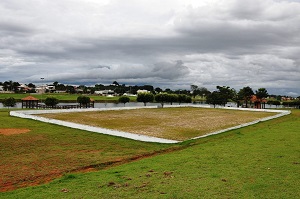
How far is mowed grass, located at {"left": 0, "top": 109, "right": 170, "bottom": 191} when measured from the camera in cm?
1401

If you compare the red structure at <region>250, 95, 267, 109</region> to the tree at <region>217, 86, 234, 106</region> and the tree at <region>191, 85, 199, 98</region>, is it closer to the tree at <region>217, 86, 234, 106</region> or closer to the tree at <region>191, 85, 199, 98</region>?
the tree at <region>217, 86, 234, 106</region>

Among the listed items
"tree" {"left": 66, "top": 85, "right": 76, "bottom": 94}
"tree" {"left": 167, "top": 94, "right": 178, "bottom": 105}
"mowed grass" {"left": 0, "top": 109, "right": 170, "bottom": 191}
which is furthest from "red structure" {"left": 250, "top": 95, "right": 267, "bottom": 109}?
"tree" {"left": 66, "top": 85, "right": 76, "bottom": 94}

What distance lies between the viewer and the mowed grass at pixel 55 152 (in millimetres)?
14008

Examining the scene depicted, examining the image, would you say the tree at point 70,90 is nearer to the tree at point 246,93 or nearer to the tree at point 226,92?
the tree at point 226,92

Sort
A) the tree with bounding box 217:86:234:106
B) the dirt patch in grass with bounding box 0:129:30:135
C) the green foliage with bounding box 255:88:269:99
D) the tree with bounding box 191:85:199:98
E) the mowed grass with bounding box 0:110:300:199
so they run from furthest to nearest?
1. the tree with bounding box 191:85:199:98
2. the tree with bounding box 217:86:234:106
3. the green foliage with bounding box 255:88:269:99
4. the dirt patch in grass with bounding box 0:129:30:135
5. the mowed grass with bounding box 0:110:300:199

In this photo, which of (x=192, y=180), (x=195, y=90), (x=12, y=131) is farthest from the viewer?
(x=195, y=90)

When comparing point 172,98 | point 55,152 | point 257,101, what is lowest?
point 55,152

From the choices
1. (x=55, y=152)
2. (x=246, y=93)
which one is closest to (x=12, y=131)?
(x=55, y=152)

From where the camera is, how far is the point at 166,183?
35.9ft

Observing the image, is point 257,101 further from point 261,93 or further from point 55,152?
point 55,152

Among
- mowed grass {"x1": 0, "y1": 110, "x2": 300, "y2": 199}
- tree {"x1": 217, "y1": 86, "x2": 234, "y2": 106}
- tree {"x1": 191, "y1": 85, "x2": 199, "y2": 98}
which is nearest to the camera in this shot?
mowed grass {"x1": 0, "y1": 110, "x2": 300, "y2": 199}

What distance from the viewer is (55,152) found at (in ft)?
61.7

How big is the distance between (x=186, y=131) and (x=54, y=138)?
1312 cm

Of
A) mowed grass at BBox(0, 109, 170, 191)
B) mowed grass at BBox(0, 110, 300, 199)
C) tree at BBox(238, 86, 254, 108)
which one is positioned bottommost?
mowed grass at BBox(0, 109, 170, 191)
